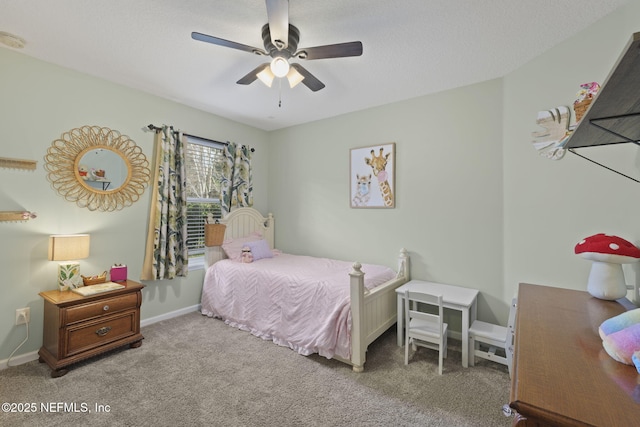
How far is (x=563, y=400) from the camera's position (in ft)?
2.25

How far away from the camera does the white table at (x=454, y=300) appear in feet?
7.72

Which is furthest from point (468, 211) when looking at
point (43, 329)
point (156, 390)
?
point (43, 329)

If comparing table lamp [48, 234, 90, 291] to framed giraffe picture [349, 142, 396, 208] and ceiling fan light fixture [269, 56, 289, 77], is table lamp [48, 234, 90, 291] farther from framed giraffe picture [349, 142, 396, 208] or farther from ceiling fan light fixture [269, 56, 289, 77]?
framed giraffe picture [349, 142, 396, 208]

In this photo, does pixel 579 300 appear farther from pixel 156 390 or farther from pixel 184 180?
pixel 184 180

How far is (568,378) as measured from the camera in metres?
0.78

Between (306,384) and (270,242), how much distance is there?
259 cm

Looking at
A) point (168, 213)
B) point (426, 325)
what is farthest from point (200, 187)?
point (426, 325)

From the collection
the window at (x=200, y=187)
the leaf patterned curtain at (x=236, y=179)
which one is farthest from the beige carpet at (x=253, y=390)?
the leaf patterned curtain at (x=236, y=179)

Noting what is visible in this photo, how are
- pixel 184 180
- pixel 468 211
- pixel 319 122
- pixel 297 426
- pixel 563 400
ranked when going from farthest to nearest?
pixel 319 122
pixel 184 180
pixel 468 211
pixel 297 426
pixel 563 400

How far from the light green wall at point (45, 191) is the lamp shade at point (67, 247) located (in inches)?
10.1

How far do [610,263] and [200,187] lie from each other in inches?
157

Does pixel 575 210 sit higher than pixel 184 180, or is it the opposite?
pixel 184 180

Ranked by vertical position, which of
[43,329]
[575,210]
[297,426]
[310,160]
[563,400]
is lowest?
[297,426]

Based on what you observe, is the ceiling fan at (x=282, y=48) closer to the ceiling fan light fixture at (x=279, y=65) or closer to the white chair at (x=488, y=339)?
the ceiling fan light fixture at (x=279, y=65)
